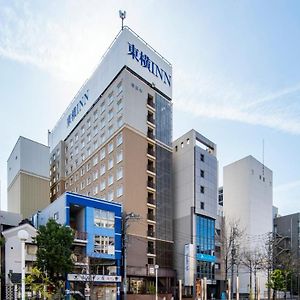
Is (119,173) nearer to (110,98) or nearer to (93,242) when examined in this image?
(110,98)

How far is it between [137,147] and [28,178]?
17935mm

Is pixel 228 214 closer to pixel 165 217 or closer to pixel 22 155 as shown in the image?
pixel 165 217

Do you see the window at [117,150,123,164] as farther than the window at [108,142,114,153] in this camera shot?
No

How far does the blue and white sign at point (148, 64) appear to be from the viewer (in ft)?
164

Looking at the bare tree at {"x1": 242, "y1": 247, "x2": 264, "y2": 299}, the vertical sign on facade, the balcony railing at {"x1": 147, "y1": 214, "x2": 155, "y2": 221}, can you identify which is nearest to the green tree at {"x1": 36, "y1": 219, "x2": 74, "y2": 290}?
the balcony railing at {"x1": 147, "y1": 214, "x2": 155, "y2": 221}

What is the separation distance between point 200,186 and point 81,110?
820 inches

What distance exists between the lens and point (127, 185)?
153 feet

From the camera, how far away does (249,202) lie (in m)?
62.7

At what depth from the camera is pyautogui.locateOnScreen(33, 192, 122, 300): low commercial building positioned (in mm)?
38438

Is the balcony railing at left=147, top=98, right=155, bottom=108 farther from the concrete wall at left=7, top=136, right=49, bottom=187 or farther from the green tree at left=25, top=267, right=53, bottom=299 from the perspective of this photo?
the green tree at left=25, top=267, right=53, bottom=299

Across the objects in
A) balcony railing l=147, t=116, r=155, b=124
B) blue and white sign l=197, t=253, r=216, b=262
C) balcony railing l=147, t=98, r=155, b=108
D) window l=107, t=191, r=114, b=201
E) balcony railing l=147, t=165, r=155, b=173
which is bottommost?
blue and white sign l=197, t=253, r=216, b=262

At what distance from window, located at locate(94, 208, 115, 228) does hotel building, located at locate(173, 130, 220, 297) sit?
1185 centimetres

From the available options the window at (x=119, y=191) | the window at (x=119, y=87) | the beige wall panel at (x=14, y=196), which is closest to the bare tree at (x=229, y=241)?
the window at (x=119, y=191)

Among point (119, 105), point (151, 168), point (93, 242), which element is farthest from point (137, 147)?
point (93, 242)
